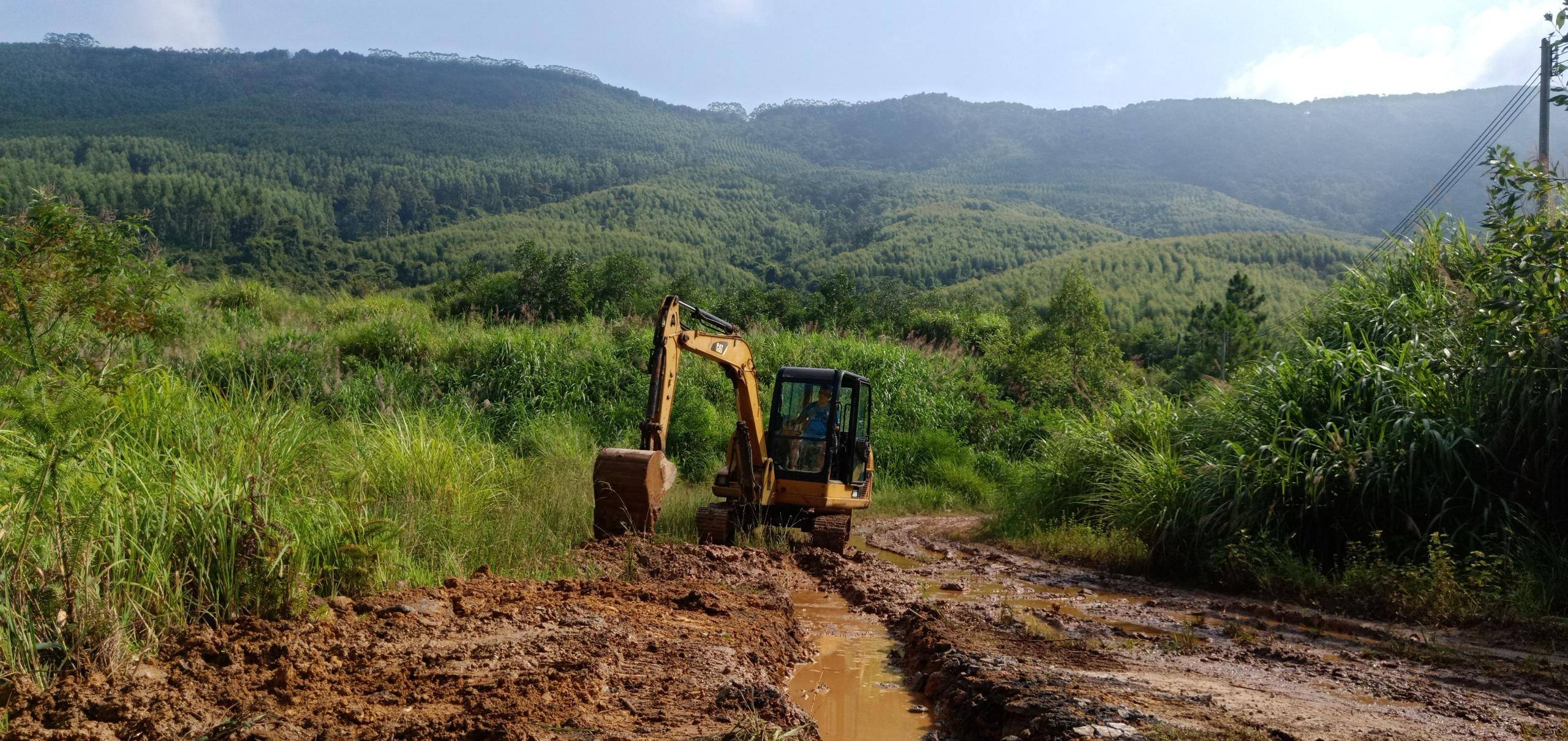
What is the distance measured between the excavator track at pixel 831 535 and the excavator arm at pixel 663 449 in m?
0.72

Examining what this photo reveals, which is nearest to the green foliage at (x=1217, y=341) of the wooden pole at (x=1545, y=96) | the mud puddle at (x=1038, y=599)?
the wooden pole at (x=1545, y=96)

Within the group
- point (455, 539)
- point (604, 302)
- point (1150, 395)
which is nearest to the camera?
point (455, 539)

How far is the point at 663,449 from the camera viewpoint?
8.91m

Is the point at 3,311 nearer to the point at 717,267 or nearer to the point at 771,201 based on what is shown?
the point at 717,267

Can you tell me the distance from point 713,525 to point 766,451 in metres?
1.28

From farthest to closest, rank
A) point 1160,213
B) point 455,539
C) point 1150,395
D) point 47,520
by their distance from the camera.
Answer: point 1160,213 → point 1150,395 → point 455,539 → point 47,520

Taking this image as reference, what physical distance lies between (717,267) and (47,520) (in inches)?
2680

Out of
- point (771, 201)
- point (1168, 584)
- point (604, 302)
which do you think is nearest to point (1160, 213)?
point (771, 201)

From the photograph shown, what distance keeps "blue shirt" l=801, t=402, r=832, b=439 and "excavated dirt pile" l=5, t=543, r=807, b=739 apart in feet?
17.3

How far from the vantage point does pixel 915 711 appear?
4.68 m

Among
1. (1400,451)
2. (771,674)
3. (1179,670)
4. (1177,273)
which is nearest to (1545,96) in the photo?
(1400,451)

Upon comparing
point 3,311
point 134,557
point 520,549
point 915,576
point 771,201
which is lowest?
point 915,576

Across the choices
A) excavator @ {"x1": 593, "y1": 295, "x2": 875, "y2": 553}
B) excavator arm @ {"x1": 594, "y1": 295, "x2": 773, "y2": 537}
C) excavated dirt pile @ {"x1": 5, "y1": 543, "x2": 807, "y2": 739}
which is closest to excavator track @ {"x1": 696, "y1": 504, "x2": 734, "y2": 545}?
excavator @ {"x1": 593, "y1": 295, "x2": 875, "y2": 553}

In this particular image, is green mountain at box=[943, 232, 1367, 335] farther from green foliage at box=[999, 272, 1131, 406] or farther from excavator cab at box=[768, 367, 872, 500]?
excavator cab at box=[768, 367, 872, 500]
